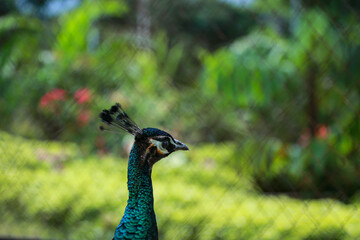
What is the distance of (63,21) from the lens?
319 centimetres

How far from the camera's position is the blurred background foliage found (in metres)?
1.52

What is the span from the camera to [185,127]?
2.52 meters

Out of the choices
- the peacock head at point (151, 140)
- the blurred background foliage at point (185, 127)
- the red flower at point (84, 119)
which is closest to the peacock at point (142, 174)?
the peacock head at point (151, 140)

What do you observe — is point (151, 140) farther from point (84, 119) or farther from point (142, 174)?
point (84, 119)

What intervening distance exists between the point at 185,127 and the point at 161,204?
100 centimetres

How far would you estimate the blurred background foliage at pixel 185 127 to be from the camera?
1.52m

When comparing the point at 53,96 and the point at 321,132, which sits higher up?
the point at 53,96

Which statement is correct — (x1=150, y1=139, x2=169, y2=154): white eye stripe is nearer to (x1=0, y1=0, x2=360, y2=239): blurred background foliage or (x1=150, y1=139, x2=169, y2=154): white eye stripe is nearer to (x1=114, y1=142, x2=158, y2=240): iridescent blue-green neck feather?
(x1=114, y1=142, x2=158, y2=240): iridescent blue-green neck feather

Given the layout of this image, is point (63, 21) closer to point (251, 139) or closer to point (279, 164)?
point (251, 139)

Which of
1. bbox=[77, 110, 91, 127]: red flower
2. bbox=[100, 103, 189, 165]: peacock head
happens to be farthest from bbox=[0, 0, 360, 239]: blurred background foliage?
bbox=[100, 103, 189, 165]: peacock head

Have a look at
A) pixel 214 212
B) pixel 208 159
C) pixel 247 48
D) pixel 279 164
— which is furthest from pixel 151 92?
pixel 214 212

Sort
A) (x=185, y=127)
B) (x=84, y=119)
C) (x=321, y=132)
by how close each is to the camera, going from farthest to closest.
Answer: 1. (x=185, y=127)
2. (x=84, y=119)
3. (x=321, y=132)

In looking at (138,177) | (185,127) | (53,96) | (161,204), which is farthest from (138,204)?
(185,127)

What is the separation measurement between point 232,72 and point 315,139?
53cm
